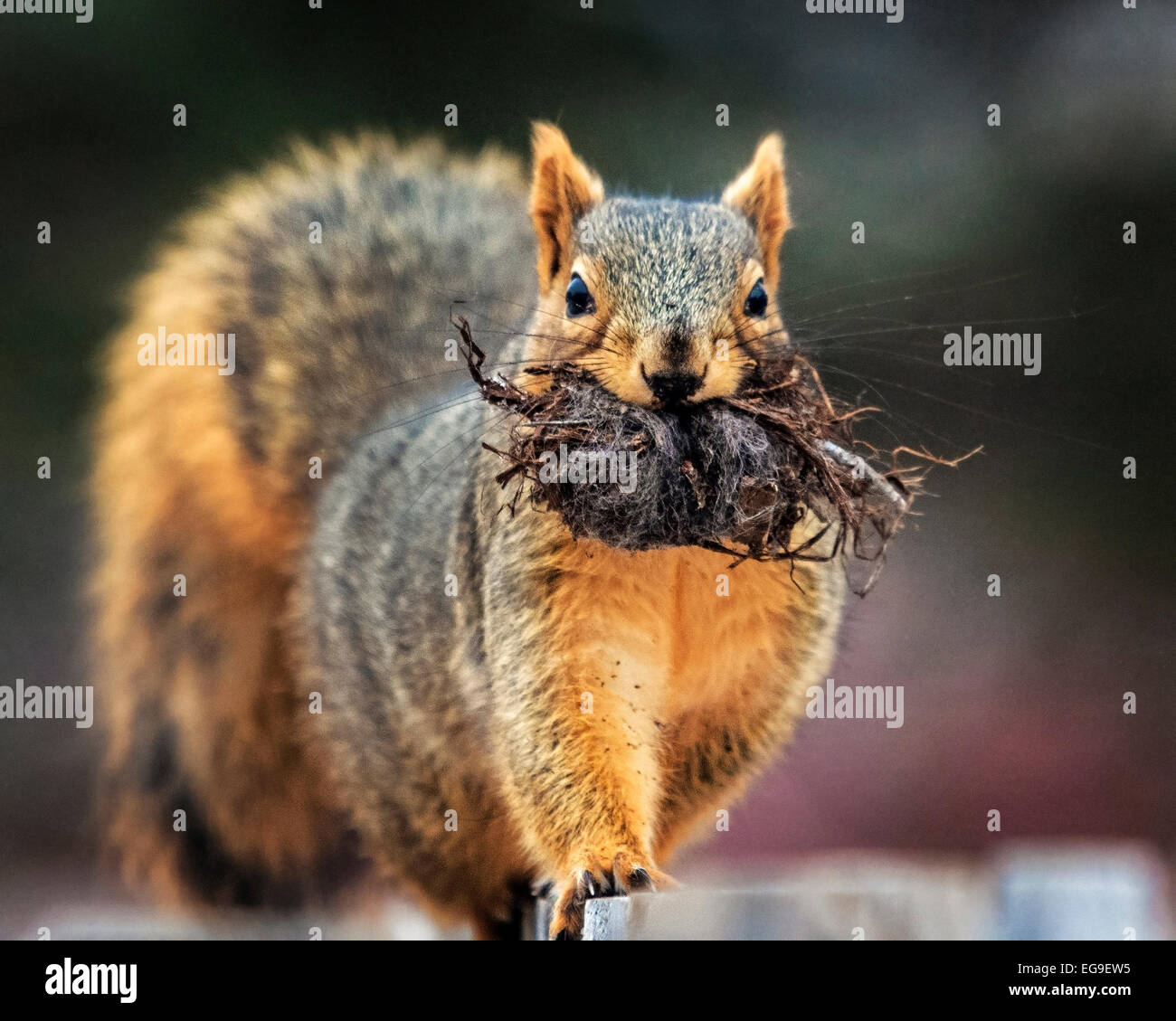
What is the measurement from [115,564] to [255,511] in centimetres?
33

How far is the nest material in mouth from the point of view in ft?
4.75

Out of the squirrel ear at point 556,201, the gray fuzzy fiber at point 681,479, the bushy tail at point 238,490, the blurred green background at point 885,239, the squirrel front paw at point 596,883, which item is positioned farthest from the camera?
the blurred green background at point 885,239

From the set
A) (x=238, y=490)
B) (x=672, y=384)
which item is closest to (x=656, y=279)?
(x=672, y=384)

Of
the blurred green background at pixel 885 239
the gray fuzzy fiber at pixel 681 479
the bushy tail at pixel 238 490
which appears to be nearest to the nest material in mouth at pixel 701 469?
the gray fuzzy fiber at pixel 681 479

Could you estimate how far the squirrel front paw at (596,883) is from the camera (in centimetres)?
156

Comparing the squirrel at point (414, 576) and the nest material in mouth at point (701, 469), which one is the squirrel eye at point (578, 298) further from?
the nest material in mouth at point (701, 469)

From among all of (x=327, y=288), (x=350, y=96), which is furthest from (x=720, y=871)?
(x=350, y=96)

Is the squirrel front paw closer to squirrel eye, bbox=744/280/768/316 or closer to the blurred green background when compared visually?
squirrel eye, bbox=744/280/768/316

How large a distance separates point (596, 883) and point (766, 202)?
933 millimetres

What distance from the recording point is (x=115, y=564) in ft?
8.92

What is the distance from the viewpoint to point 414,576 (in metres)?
2.17

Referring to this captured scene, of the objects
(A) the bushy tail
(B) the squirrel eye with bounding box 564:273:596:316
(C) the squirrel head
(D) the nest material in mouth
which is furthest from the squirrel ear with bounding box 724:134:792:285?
(A) the bushy tail

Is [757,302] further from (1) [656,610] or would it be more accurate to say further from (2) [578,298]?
(1) [656,610]

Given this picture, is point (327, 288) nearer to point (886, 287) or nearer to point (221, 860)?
point (221, 860)
